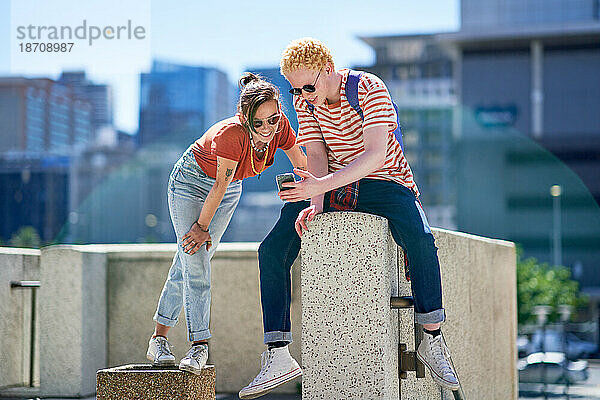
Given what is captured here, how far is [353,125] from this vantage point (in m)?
4.00

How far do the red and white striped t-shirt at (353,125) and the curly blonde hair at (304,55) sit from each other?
0.58ft

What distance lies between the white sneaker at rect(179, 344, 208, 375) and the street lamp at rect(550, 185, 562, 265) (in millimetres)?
71935

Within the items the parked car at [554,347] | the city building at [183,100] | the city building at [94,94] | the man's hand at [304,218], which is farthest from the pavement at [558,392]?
the city building at [94,94]

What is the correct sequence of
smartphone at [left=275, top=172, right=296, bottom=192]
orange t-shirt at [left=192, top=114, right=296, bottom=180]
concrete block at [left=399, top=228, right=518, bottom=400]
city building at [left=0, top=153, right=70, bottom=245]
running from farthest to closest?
city building at [left=0, top=153, right=70, bottom=245], concrete block at [left=399, top=228, right=518, bottom=400], orange t-shirt at [left=192, top=114, right=296, bottom=180], smartphone at [left=275, top=172, right=296, bottom=192]

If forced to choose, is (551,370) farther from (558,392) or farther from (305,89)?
(305,89)

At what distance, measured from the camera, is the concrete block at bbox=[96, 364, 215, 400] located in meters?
3.98

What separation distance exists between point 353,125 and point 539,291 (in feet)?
181

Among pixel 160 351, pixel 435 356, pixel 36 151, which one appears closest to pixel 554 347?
pixel 160 351

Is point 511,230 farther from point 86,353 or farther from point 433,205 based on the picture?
point 86,353

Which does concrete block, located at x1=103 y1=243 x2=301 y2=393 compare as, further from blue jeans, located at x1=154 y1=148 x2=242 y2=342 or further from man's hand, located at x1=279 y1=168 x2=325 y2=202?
man's hand, located at x1=279 y1=168 x2=325 y2=202

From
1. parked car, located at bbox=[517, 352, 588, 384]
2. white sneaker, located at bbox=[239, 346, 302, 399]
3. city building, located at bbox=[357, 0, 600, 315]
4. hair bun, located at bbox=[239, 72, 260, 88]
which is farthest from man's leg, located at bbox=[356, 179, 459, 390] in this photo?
city building, located at bbox=[357, 0, 600, 315]

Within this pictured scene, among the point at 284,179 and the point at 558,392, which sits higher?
the point at 284,179

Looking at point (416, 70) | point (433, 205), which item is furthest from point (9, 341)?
point (416, 70)

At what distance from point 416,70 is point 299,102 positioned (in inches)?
4845
